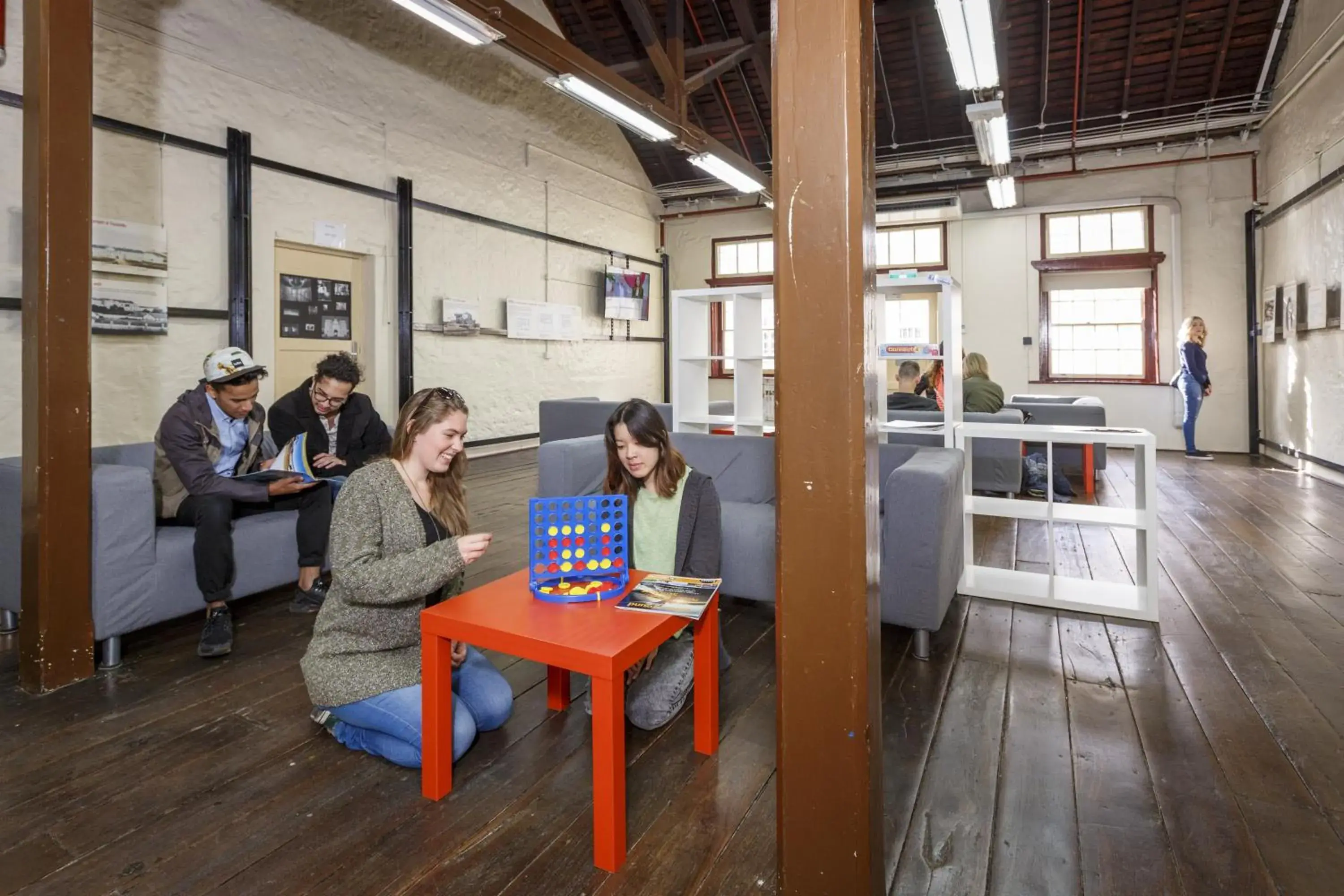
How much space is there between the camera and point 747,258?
39.2 feet

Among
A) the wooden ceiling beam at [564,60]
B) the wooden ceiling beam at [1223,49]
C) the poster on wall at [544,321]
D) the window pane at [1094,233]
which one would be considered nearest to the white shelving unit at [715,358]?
the wooden ceiling beam at [564,60]

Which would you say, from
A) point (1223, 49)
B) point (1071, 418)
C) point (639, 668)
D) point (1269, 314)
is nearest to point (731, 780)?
point (639, 668)

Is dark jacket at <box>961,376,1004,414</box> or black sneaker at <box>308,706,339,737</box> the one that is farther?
Result: dark jacket at <box>961,376,1004,414</box>

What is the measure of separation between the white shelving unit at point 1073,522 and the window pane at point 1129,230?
300 inches

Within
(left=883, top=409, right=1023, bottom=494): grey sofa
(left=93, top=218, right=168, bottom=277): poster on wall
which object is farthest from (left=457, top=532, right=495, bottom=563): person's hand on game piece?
(left=93, top=218, right=168, bottom=277): poster on wall

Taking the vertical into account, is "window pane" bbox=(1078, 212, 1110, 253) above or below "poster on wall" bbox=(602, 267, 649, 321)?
above

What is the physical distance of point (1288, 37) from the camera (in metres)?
7.62

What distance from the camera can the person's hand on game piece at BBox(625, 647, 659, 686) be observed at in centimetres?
236

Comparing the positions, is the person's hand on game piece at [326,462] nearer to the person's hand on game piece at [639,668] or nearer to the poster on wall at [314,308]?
the person's hand on game piece at [639,668]

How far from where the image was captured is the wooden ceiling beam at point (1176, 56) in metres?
7.60

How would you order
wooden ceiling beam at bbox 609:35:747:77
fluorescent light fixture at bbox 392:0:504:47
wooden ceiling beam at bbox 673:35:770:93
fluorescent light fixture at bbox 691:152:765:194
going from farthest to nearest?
wooden ceiling beam at bbox 609:35:747:77, wooden ceiling beam at bbox 673:35:770:93, fluorescent light fixture at bbox 691:152:765:194, fluorescent light fixture at bbox 392:0:504:47

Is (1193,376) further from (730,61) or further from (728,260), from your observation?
(728,260)

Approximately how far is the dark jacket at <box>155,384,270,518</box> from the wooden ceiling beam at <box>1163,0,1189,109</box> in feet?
31.3

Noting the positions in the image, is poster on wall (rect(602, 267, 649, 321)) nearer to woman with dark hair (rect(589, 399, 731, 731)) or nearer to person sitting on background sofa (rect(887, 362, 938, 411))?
person sitting on background sofa (rect(887, 362, 938, 411))
